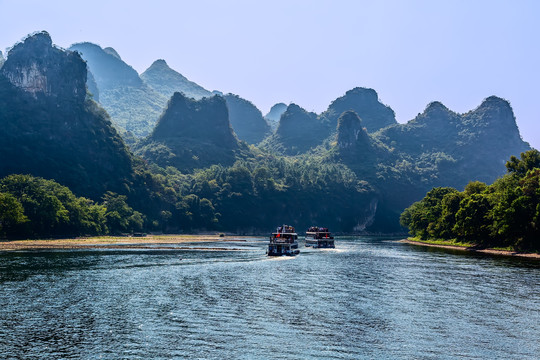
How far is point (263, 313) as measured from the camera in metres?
48.4

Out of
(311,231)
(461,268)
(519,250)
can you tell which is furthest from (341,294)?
(311,231)

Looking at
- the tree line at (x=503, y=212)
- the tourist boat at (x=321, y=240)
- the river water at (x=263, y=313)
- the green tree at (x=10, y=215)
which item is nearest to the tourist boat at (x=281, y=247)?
the tourist boat at (x=321, y=240)

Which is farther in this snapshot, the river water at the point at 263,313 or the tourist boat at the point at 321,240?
Result: the tourist boat at the point at 321,240

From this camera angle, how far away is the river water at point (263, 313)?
35969 millimetres

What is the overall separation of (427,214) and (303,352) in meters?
166

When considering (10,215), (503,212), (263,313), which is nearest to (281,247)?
(503,212)

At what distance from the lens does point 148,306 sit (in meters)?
51.3

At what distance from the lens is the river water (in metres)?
36.0

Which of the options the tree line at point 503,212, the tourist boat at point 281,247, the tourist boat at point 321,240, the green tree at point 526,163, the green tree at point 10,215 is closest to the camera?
the tree line at point 503,212

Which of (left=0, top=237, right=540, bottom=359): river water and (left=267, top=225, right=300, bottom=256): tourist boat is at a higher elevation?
(left=267, top=225, right=300, bottom=256): tourist boat

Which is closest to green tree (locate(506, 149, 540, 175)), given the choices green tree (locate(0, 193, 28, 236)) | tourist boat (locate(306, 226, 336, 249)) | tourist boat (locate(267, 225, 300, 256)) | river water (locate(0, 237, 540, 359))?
tourist boat (locate(306, 226, 336, 249))

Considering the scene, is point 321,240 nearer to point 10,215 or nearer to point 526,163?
point 526,163

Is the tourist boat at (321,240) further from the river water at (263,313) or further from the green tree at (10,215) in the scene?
the green tree at (10,215)

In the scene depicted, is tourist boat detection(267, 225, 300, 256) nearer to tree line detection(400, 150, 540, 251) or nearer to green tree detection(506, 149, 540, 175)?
tree line detection(400, 150, 540, 251)
